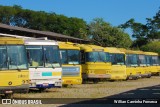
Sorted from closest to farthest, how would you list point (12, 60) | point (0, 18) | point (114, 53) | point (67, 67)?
point (12, 60) → point (67, 67) → point (114, 53) → point (0, 18)

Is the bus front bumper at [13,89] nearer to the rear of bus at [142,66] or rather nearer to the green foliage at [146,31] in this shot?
the rear of bus at [142,66]

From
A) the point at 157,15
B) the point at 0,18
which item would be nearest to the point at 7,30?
the point at 0,18

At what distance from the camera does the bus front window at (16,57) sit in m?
19.4

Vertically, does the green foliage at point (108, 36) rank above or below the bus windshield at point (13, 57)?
above

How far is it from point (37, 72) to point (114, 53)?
15080 mm

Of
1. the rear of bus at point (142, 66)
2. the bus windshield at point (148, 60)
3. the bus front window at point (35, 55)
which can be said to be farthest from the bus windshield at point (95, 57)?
the bus windshield at point (148, 60)

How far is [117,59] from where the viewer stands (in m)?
36.7

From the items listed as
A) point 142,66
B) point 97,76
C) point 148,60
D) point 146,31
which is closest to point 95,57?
point 97,76

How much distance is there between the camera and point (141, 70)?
140ft

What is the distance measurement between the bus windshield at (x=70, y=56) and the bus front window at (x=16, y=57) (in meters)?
6.61

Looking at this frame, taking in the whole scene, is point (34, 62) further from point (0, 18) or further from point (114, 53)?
point (0, 18)

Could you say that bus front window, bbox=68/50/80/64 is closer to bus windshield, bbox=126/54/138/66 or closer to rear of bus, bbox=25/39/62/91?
rear of bus, bbox=25/39/62/91

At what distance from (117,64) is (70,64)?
33.1ft

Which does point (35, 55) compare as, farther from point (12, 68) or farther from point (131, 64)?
point (131, 64)
